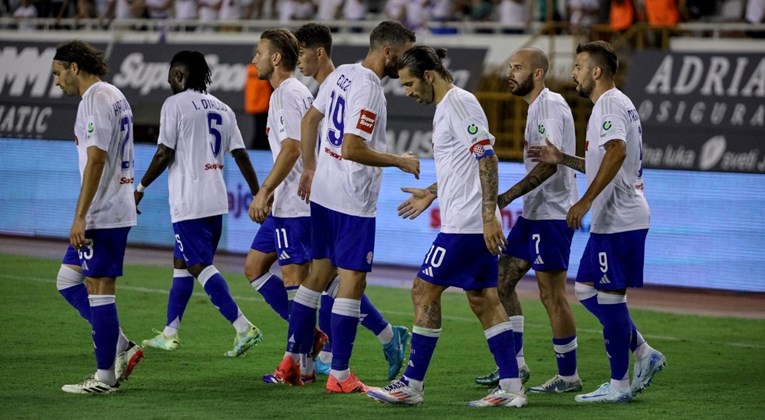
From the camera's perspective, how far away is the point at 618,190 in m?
8.00

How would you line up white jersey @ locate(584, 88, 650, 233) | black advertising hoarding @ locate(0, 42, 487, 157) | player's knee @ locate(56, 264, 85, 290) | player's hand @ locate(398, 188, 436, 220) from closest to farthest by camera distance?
player's hand @ locate(398, 188, 436, 220)
white jersey @ locate(584, 88, 650, 233)
player's knee @ locate(56, 264, 85, 290)
black advertising hoarding @ locate(0, 42, 487, 157)

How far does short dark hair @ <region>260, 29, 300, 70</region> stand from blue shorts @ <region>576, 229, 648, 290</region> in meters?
2.48

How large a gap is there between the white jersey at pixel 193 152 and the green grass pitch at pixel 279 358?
45.5 inches

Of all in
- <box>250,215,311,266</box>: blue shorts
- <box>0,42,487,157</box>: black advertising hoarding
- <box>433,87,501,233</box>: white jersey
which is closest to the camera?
<box>433,87,501,233</box>: white jersey

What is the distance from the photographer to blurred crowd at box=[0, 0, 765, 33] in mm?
19844

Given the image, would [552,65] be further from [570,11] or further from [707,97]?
[707,97]

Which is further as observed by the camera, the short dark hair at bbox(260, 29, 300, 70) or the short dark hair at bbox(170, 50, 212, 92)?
the short dark hair at bbox(170, 50, 212, 92)

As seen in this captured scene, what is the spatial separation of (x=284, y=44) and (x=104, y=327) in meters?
2.36

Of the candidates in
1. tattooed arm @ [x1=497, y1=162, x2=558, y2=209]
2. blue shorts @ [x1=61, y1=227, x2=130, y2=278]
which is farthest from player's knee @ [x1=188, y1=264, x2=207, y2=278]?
tattooed arm @ [x1=497, y1=162, x2=558, y2=209]

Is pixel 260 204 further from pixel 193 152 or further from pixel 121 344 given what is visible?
pixel 193 152

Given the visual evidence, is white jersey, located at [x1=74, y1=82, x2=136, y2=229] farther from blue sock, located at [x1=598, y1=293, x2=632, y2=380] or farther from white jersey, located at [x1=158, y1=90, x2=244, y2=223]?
blue sock, located at [x1=598, y1=293, x2=632, y2=380]

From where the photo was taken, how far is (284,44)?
A: 8.86 metres

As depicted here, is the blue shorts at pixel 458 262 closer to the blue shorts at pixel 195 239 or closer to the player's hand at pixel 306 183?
the player's hand at pixel 306 183

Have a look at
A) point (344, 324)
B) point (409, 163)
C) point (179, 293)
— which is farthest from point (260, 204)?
point (179, 293)
